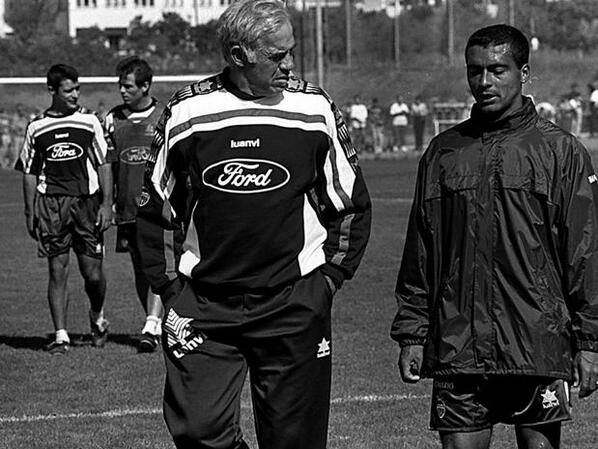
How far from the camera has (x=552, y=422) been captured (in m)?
5.18

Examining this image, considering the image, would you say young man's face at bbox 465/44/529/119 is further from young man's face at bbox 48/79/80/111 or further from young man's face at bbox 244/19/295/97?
young man's face at bbox 48/79/80/111

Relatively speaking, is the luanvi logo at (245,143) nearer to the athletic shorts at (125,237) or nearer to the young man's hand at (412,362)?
the young man's hand at (412,362)

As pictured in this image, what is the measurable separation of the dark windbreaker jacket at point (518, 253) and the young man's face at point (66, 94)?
6.30 m

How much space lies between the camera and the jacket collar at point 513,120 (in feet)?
16.9

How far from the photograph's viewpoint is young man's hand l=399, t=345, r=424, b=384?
17.3ft

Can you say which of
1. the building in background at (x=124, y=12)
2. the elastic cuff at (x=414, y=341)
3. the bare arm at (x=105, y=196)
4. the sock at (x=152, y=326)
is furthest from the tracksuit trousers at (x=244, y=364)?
the building in background at (x=124, y=12)

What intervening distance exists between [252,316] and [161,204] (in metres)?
0.56

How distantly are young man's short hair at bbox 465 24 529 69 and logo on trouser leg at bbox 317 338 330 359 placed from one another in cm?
→ 121

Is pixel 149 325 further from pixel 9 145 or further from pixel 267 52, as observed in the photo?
pixel 9 145

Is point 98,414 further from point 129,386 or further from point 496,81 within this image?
point 496,81

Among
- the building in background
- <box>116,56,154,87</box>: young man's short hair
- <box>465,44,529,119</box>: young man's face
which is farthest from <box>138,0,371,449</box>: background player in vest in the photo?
the building in background

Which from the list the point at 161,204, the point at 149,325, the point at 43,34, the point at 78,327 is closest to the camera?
the point at 161,204

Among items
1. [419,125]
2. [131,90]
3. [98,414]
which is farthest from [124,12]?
[98,414]

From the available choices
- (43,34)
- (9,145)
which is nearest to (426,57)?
(43,34)
